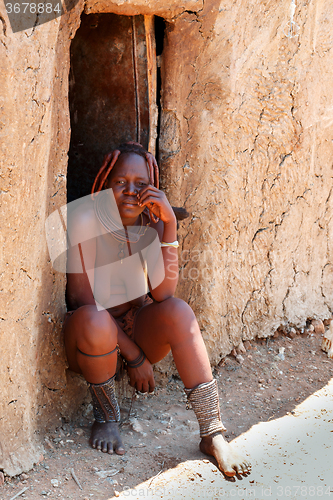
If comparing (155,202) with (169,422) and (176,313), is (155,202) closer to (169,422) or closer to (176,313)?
(176,313)

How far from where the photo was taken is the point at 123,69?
9.33 ft

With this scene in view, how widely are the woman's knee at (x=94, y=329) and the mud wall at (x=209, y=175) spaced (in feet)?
0.63

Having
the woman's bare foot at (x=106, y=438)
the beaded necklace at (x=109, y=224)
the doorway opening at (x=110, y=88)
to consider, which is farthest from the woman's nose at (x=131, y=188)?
the woman's bare foot at (x=106, y=438)

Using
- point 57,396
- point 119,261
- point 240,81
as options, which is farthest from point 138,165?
point 57,396

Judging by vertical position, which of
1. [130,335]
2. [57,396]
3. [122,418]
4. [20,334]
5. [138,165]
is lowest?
[122,418]

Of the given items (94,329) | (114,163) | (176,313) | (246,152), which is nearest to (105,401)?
(94,329)

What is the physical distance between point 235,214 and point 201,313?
2.13 ft

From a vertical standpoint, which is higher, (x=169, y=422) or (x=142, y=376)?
(x=142, y=376)

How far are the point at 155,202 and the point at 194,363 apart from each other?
0.76m

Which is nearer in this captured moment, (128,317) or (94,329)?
(94,329)

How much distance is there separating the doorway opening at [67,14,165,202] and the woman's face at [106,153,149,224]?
433 mm

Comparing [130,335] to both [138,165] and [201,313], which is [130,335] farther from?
[138,165]

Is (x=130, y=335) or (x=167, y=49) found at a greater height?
(x=167, y=49)

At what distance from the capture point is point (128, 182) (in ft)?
8.06
